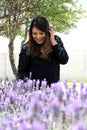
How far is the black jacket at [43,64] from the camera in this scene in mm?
4679

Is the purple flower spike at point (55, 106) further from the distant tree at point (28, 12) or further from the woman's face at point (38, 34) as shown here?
the distant tree at point (28, 12)

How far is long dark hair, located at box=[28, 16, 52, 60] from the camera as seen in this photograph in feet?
14.5

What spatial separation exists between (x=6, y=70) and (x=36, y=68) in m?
33.2

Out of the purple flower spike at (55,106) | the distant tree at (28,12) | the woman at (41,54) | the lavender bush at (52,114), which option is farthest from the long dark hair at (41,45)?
the distant tree at (28,12)

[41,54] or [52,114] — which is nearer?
[52,114]

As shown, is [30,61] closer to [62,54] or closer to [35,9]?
[62,54]

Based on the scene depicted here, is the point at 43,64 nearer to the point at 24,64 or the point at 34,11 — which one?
the point at 24,64

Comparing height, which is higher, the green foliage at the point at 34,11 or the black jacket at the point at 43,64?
the green foliage at the point at 34,11

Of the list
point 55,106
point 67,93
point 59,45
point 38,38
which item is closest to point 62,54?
point 59,45

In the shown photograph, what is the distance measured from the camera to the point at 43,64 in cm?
484

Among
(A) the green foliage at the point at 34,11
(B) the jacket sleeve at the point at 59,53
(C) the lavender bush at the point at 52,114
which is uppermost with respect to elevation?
(A) the green foliage at the point at 34,11

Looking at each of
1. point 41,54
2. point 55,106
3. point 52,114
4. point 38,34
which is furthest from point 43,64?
Result: point 55,106

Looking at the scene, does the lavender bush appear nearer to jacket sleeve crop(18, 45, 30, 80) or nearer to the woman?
the woman

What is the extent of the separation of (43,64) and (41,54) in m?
0.16
